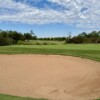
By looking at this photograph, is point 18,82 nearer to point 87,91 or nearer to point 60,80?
point 60,80

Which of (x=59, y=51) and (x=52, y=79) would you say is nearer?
(x=52, y=79)

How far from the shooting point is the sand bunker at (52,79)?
8070 mm

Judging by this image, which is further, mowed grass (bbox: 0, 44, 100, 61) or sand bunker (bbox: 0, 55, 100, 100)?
mowed grass (bbox: 0, 44, 100, 61)

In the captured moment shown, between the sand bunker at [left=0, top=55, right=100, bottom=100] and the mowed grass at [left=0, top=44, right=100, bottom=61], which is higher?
the mowed grass at [left=0, top=44, right=100, bottom=61]

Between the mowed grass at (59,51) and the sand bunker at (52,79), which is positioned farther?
the mowed grass at (59,51)

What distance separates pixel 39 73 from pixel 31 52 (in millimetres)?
6670

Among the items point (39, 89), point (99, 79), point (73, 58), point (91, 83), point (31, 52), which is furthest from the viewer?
point (31, 52)

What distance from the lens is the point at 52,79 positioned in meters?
10.2

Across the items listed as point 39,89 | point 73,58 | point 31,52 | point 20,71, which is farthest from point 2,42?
point 39,89

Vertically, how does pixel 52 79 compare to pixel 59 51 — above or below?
below

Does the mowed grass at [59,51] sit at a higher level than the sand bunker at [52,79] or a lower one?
higher

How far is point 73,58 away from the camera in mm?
15602

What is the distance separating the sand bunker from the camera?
8.07 m

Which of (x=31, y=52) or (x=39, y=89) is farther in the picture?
(x=31, y=52)
